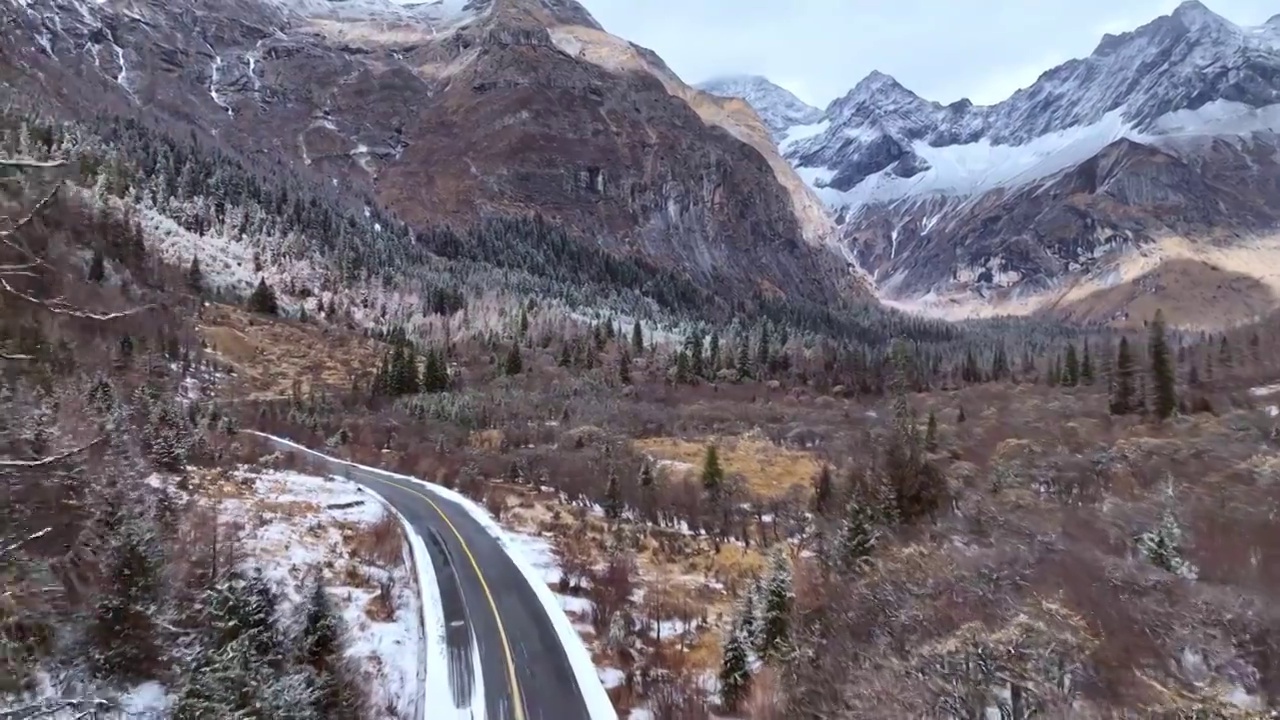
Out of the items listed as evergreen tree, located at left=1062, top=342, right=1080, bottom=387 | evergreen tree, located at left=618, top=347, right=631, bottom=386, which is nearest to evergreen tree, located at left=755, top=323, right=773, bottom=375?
evergreen tree, located at left=618, top=347, right=631, bottom=386

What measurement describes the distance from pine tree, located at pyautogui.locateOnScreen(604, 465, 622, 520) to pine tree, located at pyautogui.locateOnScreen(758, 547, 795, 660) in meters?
13.2

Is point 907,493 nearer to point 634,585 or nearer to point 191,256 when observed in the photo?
point 634,585

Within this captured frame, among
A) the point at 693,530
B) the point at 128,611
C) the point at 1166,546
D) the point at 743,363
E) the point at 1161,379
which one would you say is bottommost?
the point at 693,530

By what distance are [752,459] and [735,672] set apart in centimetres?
2843

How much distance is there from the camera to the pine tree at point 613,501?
24375 millimetres

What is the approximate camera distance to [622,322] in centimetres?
13900

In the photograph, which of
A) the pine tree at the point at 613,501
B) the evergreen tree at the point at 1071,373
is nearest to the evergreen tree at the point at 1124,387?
the pine tree at the point at 613,501

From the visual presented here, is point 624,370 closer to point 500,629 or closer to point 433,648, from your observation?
point 500,629

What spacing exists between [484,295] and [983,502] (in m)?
121

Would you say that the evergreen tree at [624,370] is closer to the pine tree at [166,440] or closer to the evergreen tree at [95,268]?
the evergreen tree at [95,268]

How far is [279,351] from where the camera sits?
66.1 m

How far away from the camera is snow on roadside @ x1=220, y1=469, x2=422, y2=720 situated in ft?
35.2

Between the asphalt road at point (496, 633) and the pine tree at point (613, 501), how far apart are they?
5634 mm

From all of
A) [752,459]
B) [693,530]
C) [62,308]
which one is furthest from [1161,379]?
[62,308]
